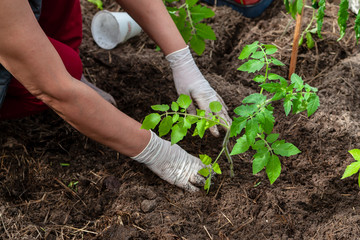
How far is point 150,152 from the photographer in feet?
5.82

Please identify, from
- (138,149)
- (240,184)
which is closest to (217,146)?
(240,184)

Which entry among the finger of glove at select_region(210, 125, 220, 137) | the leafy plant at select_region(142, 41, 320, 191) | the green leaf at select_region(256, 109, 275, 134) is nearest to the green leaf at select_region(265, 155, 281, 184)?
the leafy plant at select_region(142, 41, 320, 191)

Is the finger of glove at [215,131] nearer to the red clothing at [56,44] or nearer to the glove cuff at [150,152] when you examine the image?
the glove cuff at [150,152]

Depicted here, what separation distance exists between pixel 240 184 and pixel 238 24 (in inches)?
48.3

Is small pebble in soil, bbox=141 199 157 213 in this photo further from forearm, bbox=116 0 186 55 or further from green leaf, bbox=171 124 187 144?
forearm, bbox=116 0 186 55

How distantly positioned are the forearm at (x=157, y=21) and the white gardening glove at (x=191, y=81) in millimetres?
47

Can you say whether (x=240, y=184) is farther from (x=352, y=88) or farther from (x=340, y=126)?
(x=352, y=88)

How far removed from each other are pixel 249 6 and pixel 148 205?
1.53 m

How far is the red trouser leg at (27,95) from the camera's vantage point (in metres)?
1.92

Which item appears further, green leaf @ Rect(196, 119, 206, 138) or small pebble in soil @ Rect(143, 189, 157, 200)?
small pebble in soil @ Rect(143, 189, 157, 200)

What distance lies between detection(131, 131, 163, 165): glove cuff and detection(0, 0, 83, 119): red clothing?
538mm

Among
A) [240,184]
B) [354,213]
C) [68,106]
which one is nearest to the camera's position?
[68,106]

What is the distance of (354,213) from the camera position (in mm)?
1663

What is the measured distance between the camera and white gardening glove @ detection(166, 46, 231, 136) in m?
2.02
